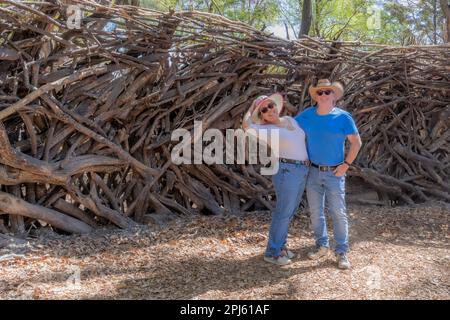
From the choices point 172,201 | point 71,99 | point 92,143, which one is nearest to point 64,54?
point 71,99

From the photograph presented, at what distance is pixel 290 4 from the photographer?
57.9 feet

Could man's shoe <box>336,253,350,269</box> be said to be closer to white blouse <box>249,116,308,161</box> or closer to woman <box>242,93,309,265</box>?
woman <box>242,93,309,265</box>

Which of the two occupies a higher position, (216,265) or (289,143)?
(289,143)

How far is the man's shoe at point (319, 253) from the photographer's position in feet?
12.9

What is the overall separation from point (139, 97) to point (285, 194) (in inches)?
76.1

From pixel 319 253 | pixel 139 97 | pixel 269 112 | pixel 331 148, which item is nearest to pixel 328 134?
pixel 331 148

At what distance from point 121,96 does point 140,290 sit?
208cm

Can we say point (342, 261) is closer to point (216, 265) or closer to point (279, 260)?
point (279, 260)

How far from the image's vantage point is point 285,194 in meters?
3.73

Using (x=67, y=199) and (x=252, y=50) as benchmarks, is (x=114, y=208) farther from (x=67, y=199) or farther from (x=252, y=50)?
(x=252, y=50)

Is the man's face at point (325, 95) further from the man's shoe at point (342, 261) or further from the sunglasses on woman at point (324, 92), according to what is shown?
the man's shoe at point (342, 261)

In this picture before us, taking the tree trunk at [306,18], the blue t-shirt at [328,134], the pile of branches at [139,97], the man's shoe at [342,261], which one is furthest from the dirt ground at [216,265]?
the tree trunk at [306,18]

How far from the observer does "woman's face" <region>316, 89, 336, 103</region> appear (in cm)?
374

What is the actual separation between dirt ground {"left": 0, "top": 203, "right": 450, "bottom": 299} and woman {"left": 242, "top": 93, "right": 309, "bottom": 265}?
1.43ft
